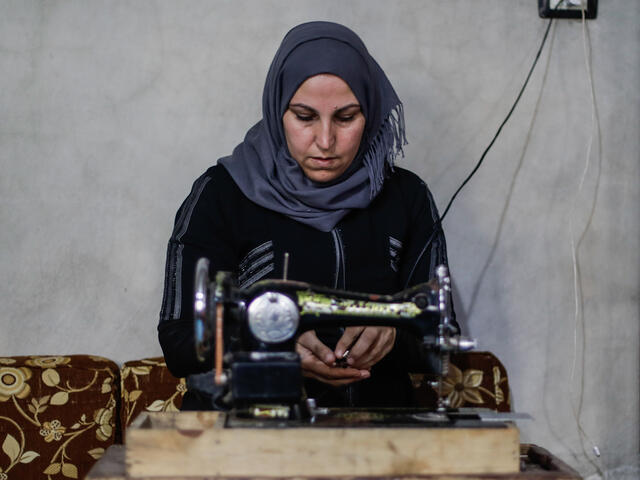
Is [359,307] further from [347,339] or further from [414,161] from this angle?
[414,161]

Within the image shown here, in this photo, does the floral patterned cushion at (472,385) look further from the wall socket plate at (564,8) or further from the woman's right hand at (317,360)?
the wall socket plate at (564,8)

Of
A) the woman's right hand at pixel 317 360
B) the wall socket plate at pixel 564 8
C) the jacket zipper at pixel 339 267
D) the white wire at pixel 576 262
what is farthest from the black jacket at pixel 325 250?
the wall socket plate at pixel 564 8

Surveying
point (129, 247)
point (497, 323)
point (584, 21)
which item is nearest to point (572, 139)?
point (584, 21)

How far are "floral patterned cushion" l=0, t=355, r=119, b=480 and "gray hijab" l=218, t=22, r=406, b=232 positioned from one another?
79 cm

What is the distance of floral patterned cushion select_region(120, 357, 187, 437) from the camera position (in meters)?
2.22

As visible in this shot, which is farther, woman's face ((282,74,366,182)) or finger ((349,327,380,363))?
woman's face ((282,74,366,182))

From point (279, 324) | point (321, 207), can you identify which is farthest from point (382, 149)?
point (279, 324)

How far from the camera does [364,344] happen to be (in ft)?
5.32

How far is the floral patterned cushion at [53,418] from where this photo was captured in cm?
215

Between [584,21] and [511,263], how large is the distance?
830mm

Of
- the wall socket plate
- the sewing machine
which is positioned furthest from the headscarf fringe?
the wall socket plate

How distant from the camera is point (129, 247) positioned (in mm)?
2361

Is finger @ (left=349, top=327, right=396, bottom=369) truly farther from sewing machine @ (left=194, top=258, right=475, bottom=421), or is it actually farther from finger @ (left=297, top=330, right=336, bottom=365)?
sewing machine @ (left=194, top=258, right=475, bottom=421)

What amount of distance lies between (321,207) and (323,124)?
0.23 m
